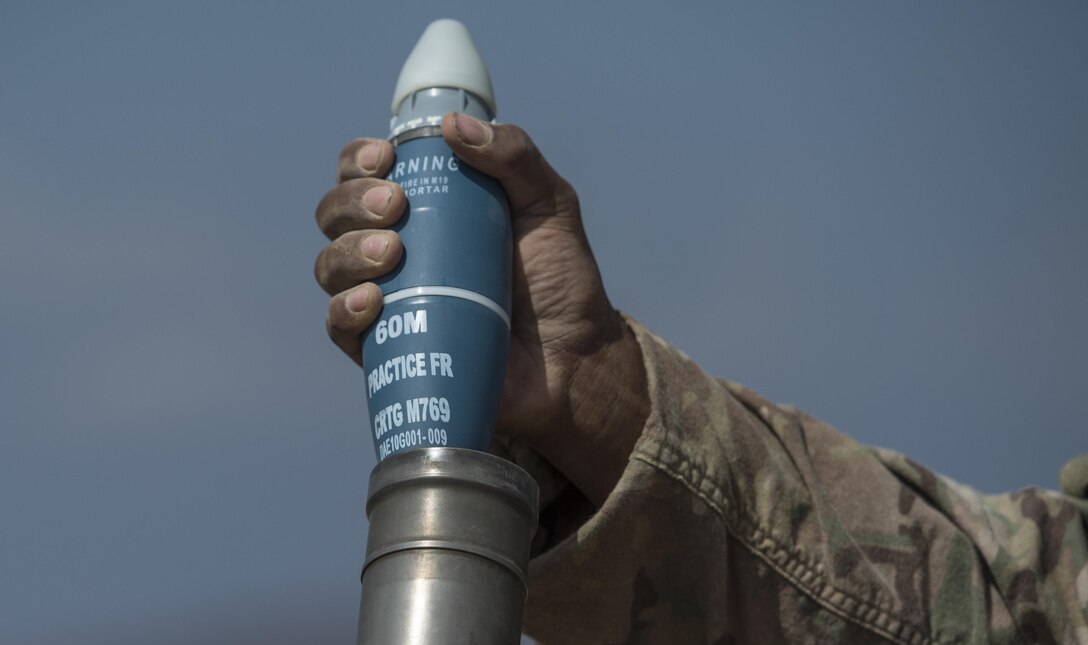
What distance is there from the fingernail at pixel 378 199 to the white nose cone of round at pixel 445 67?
3.6 inches

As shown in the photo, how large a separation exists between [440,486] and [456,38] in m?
0.55

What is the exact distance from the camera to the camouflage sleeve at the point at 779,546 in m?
1.59

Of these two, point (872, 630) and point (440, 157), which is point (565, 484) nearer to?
point (872, 630)

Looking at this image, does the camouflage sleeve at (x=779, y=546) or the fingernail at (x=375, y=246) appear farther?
the camouflage sleeve at (x=779, y=546)

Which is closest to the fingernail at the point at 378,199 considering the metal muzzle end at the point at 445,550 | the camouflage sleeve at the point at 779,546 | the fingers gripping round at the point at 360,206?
the fingers gripping round at the point at 360,206

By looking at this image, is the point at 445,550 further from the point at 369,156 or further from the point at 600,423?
the point at 600,423

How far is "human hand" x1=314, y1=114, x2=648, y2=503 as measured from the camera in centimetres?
138

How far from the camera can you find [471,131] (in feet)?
4.20

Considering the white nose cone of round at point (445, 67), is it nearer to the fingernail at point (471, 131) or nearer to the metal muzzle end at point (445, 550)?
the fingernail at point (471, 131)

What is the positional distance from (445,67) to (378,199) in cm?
14

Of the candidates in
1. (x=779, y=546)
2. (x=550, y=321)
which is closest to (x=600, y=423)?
(x=550, y=321)

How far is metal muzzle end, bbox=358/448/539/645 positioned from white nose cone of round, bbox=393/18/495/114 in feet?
1.51

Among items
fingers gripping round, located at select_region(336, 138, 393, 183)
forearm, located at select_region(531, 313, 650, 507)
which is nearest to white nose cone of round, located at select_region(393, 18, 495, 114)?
fingers gripping round, located at select_region(336, 138, 393, 183)

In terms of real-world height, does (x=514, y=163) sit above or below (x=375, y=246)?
above
